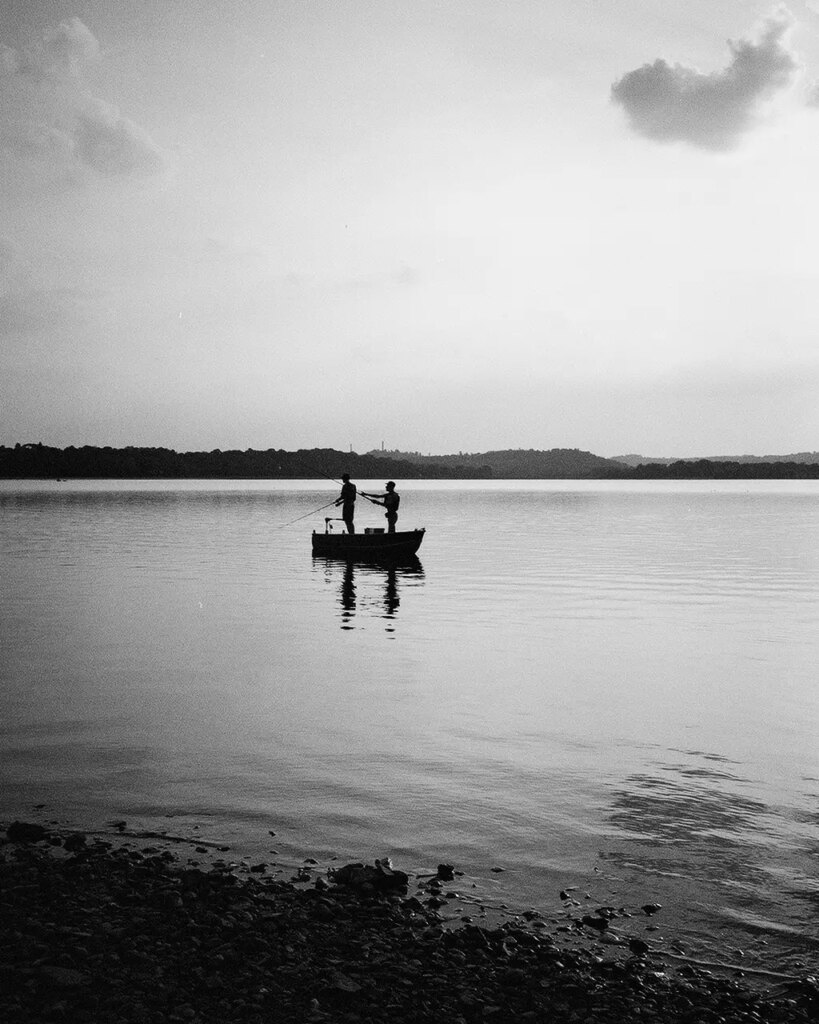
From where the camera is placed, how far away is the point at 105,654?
65.4 ft

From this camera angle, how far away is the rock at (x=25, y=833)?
8.84 meters

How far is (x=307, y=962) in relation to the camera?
644cm

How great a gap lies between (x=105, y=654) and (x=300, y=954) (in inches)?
576

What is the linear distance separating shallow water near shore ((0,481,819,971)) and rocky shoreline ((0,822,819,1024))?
31.4 inches

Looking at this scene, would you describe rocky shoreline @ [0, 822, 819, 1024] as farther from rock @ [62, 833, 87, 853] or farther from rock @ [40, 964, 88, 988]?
rock @ [62, 833, 87, 853]

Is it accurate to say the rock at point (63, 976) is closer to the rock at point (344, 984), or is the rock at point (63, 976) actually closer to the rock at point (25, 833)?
the rock at point (344, 984)

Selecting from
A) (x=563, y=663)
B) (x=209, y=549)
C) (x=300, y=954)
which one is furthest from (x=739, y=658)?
(x=209, y=549)

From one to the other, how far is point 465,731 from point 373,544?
2623 centimetres

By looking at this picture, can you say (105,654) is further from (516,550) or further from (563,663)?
(516,550)

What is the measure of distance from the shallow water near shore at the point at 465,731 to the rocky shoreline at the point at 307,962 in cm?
80

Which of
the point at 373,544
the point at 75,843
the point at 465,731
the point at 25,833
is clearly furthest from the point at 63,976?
the point at 373,544

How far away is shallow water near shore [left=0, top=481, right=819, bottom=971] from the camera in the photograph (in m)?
8.77

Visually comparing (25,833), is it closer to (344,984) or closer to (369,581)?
(344,984)

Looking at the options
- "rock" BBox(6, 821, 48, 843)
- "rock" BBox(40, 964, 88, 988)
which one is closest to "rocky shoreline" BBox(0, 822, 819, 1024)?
"rock" BBox(40, 964, 88, 988)
